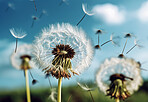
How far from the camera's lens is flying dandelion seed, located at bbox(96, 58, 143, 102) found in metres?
3.15

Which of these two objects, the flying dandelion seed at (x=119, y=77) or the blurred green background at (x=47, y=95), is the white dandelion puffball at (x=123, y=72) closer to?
the flying dandelion seed at (x=119, y=77)

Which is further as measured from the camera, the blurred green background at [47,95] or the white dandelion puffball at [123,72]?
the blurred green background at [47,95]

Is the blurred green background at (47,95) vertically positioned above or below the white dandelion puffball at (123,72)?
below

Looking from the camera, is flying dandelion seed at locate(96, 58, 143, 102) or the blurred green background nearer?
flying dandelion seed at locate(96, 58, 143, 102)

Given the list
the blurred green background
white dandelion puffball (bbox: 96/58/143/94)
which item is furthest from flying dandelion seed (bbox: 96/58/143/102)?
the blurred green background

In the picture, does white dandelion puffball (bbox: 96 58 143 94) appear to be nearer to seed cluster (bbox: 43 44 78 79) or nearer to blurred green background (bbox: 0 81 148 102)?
seed cluster (bbox: 43 44 78 79)

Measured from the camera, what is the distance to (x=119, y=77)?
3.22 meters

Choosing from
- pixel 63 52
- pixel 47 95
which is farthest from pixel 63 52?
pixel 47 95

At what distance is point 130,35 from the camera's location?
11.8 feet

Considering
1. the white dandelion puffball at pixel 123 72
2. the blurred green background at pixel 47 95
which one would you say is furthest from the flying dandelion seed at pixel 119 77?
the blurred green background at pixel 47 95

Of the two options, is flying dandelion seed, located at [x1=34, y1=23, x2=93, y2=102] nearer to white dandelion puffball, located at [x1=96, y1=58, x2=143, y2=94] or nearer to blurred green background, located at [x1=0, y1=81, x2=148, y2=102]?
white dandelion puffball, located at [x1=96, y1=58, x2=143, y2=94]

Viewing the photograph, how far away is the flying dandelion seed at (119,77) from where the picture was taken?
315 cm

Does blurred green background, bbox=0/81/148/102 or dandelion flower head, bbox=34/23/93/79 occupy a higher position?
dandelion flower head, bbox=34/23/93/79

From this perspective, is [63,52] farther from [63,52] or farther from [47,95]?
[47,95]
